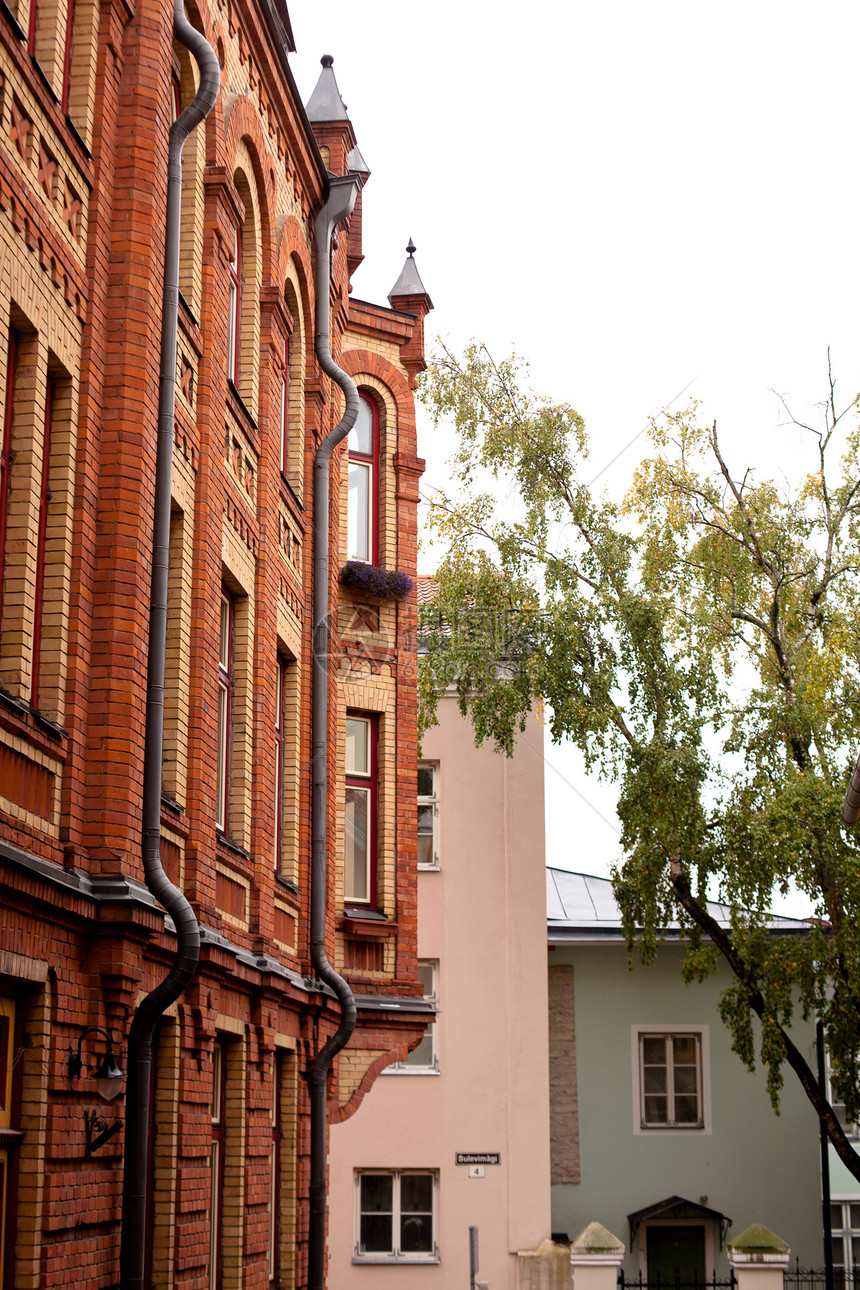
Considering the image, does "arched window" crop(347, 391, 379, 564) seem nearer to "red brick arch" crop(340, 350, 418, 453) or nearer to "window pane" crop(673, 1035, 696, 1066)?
"red brick arch" crop(340, 350, 418, 453)

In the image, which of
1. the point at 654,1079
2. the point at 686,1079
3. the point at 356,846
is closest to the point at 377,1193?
the point at 654,1079

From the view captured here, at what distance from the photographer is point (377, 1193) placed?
24.0 meters

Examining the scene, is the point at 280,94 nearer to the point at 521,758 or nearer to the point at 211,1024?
the point at 211,1024

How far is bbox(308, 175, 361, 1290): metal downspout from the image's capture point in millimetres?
14172

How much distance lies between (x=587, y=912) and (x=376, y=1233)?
26.1 ft

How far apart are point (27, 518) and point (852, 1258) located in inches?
923

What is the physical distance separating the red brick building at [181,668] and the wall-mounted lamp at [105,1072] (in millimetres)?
49

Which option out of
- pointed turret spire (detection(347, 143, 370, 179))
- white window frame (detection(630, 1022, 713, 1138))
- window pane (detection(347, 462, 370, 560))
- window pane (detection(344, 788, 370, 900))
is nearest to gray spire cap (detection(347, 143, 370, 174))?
pointed turret spire (detection(347, 143, 370, 179))

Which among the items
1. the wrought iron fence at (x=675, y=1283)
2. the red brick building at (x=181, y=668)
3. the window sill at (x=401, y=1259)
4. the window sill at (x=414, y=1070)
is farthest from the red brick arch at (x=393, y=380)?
the window sill at (x=401, y=1259)

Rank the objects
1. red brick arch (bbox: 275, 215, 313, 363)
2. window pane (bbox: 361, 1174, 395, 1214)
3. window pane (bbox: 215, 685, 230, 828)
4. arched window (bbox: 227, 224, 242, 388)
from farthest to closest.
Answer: window pane (bbox: 361, 1174, 395, 1214) < red brick arch (bbox: 275, 215, 313, 363) < arched window (bbox: 227, 224, 242, 388) < window pane (bbox: 215, 685, 230, 828)

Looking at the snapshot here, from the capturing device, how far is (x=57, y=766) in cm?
786

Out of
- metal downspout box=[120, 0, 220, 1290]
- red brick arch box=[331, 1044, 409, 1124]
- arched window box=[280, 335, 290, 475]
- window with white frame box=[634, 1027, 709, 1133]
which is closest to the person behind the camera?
metal downspout box=[120, 0, 220, 1290]

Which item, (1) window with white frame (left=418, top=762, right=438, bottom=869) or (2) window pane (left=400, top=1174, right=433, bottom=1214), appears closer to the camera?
(2) window pane (left=400, top=1174, right=433, bottom=1214)

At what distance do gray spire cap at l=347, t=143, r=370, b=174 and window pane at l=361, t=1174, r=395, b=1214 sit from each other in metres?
15.0
